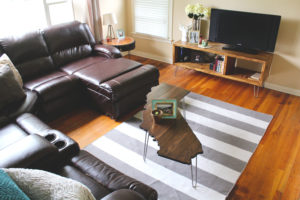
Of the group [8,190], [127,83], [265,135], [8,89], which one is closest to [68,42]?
[127,83]

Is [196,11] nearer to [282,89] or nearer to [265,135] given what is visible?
[282,89]

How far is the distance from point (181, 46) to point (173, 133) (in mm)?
2244

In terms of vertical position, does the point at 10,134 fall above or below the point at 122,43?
below

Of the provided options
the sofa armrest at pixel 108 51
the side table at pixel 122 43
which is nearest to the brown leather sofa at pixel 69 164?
the sofa armrest at pixel 108 51

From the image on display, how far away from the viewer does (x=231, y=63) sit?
13.3 ft

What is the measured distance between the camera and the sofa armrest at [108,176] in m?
1.81

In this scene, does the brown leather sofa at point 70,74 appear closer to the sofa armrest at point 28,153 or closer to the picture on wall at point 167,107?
the picture on wall at point 167,107

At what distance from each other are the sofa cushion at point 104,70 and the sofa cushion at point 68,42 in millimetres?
395

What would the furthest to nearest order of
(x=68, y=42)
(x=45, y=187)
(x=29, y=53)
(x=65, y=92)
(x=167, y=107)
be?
(x=68, y=42), (x=29, y=53), (x=65, y=92), (x=167, y=107), (x=45, y=187)

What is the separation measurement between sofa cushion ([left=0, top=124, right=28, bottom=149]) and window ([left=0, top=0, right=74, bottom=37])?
1469mm

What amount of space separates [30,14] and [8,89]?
1.66 meters

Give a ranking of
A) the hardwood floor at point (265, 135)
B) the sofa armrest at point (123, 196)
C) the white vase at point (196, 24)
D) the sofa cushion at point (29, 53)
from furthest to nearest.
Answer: the white vase at point (196, 24)
the sofa cushion at point (29, 53)
the hardwood floor at point (265, 135)
the sofa armrest at point (123, 196)

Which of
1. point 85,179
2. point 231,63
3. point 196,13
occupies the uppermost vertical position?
point 196,13

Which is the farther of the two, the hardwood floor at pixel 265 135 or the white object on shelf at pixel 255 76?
the white object on shelf at pixel 255 76
